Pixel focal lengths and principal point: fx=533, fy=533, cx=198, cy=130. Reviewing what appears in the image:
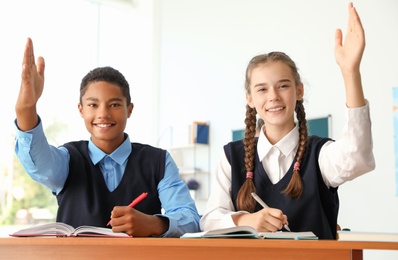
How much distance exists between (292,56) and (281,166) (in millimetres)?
3472

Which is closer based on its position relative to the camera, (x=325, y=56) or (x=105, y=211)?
(x=105, y=211)

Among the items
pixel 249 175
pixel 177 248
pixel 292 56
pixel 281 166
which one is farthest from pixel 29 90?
pixel 292 56

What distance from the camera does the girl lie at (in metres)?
1.62

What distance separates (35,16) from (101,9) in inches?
33.7

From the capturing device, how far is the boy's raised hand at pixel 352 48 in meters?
1.35

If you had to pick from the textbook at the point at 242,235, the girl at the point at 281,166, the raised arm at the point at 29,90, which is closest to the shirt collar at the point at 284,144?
the girl at the point at 281,166

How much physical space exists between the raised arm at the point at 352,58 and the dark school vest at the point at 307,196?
36 cm

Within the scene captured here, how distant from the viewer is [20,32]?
6109 mm

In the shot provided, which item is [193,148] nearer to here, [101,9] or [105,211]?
[101,9]

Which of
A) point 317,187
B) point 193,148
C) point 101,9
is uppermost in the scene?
point 101,9

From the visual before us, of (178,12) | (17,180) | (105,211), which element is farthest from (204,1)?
(105,211)

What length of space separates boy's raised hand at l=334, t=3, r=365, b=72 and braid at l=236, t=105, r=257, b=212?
1.74ft

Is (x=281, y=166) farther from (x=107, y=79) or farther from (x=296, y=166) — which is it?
(x=107, y=79)

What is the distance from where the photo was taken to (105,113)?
→ 184cm
